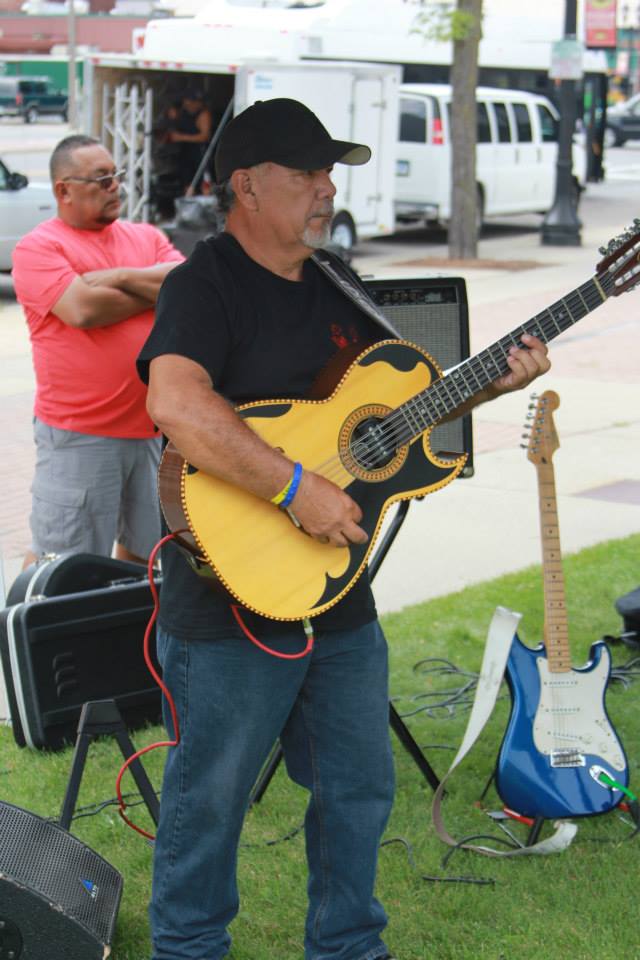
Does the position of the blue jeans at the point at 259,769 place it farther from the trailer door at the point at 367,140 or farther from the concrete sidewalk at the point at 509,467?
the trailer door at the point at 367,140

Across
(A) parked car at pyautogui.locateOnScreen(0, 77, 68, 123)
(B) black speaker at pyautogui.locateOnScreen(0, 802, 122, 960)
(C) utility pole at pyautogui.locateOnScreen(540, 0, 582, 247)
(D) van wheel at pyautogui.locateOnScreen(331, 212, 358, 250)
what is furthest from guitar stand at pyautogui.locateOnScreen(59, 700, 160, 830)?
(A) parked car at pyautogui.locateOnScreen(0, 77, 68, 123)

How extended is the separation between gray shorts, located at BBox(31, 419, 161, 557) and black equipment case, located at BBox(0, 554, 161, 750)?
21cm

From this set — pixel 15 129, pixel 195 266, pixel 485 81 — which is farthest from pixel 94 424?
pixel 15 129

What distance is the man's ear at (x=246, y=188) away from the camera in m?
2.85

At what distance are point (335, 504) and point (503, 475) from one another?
18.0 feet

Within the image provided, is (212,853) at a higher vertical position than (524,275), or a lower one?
higher

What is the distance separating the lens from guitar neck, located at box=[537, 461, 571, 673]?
3893mm

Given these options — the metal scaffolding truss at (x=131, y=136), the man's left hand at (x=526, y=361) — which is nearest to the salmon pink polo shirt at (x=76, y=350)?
the man's left hand at (x=526, y=361)

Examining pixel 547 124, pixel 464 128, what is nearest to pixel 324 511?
pixel 464 128

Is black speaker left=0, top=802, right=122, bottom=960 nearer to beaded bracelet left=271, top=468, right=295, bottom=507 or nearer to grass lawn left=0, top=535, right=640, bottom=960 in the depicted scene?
grass lawn left=0, top=535, right=640, bottom=960

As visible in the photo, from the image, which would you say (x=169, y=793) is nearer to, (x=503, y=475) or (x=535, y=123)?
(x=503, y=475)

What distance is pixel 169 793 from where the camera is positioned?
9.59 feet

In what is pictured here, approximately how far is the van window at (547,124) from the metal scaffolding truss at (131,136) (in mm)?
7464

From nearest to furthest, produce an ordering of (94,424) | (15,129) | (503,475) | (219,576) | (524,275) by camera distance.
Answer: (219,576)
(94,424)
(503,475)
(524,275)
(15,129)
